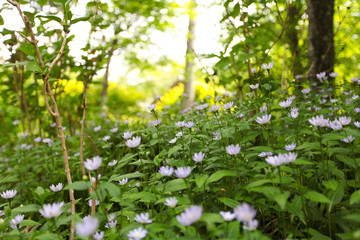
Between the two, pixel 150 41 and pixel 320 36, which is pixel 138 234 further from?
pixel 150 41

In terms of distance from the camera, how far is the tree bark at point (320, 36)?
3.04 m

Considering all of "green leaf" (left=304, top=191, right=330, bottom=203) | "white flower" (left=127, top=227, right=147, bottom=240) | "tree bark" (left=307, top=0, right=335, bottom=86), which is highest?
"tree bark" (left=307, top=0, right=335, bottom=86)

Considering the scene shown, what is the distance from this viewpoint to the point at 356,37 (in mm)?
4730

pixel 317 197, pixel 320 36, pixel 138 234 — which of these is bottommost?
pixel 138 234

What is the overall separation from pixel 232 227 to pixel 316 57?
9.20 feet

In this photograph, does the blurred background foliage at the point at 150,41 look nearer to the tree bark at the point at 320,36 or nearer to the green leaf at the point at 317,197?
the tree bark at the point at 320,36

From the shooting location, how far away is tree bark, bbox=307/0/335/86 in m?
3.04

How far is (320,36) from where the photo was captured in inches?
122

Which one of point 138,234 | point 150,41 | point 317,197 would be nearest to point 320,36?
point 317,197

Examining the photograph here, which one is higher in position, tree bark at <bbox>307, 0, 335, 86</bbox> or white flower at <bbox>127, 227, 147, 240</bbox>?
tree bark at <bbox>307, 0, 335, 86</bbox>

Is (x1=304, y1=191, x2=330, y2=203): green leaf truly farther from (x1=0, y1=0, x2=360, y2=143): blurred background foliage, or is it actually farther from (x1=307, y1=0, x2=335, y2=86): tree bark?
(x1=307, y1=0, x2=335, y2=86): tree bark

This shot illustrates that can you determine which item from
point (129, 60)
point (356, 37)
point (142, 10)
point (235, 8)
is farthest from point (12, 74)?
point (356, 37)

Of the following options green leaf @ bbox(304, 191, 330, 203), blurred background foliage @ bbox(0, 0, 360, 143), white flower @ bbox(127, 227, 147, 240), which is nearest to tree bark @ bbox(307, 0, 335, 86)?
blurred background foliage @ bbox(0, 0, 360, 143)

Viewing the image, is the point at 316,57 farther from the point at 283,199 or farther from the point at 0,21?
the point at 0,21
